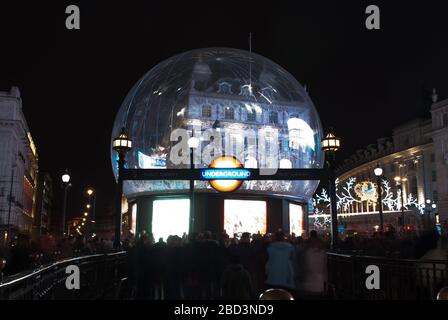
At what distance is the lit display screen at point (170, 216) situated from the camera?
98.0ft

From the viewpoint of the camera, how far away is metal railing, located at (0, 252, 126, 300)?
729 centimetres

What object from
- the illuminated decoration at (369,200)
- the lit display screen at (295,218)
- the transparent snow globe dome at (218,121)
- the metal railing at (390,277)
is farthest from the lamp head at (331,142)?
the illuminated decoration at (369,200)

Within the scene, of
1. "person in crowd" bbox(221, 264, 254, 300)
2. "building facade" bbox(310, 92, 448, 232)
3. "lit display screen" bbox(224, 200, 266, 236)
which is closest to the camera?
"person in crowd" bbox(221, 264, 254, 300)

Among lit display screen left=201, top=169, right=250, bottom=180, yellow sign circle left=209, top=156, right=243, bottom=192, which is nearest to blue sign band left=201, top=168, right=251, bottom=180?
lit display screen left=201, top=169, right=250, bottom=180

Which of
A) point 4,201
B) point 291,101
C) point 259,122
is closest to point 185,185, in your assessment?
point 259,122

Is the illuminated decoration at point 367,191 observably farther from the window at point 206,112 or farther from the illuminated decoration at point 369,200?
the window at point 206,112

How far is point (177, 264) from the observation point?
11.9 meters

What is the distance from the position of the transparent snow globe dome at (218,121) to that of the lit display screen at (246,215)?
3.02ft

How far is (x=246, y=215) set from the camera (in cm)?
3072

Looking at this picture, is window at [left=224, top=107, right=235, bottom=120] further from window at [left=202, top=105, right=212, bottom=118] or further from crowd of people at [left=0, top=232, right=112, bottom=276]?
crowd of people at [left=0, top=232, right=112, bottom=276]

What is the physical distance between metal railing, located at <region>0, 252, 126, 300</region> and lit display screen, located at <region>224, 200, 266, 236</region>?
12738mm

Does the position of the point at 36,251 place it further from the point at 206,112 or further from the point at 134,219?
the point at 134,219
